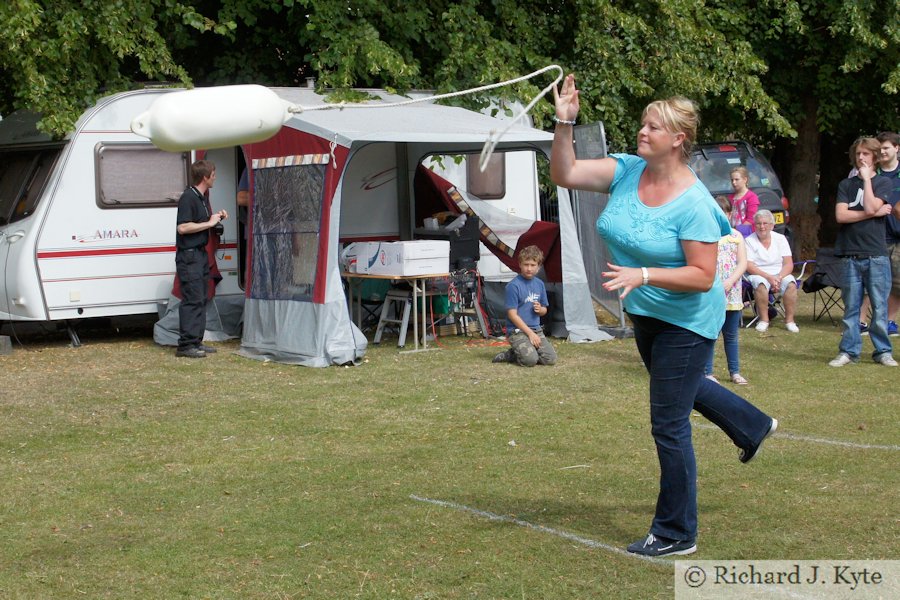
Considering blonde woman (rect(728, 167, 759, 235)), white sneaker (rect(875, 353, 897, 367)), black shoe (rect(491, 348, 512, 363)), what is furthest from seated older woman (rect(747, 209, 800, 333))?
black shoe (rect(491, 348, 512, 363))

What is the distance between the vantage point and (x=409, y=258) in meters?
11.1

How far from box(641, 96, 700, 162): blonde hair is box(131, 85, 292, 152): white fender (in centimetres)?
155

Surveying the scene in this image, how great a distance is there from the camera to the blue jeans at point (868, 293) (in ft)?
31.4

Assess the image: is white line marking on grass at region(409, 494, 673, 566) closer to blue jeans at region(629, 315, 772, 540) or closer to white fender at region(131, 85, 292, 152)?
blue jeans at region(629, 315, 772, 540)

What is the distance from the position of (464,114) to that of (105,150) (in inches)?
149

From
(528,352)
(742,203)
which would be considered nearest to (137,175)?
(528,352)

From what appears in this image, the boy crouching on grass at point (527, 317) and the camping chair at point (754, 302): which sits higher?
the boy crouching on grass at point (527, 317)

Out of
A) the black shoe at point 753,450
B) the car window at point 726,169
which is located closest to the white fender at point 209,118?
the black shoe at point 753,450

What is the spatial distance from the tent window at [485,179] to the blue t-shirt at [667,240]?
30.6ft

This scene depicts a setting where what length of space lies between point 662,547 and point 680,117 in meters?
1.77

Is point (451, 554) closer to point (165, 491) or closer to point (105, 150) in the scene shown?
point (165, 491)

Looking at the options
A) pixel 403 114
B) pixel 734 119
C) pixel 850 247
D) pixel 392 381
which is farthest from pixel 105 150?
pixel 734 119

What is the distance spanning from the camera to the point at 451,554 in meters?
4.89
